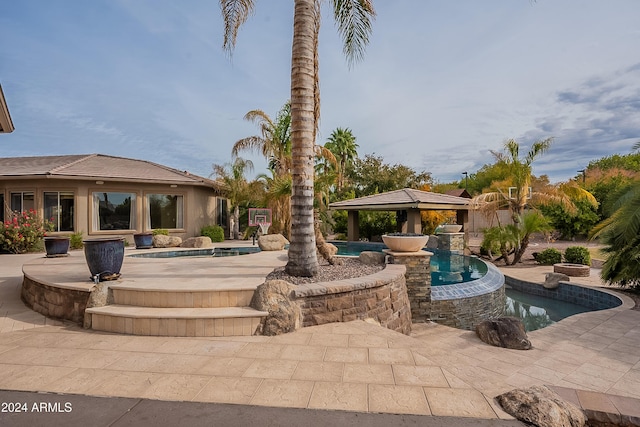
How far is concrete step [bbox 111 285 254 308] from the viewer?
15.4 ft

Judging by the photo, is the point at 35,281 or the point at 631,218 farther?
the point at 631,218

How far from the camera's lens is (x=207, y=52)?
9148 mm

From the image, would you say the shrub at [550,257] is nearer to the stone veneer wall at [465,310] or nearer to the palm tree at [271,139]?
the stone veneer wall at [465,310]

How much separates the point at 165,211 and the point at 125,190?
2129 millimetres

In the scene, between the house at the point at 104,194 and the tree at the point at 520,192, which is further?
the tree at the point at 520,192

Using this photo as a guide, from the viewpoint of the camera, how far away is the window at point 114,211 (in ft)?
47.3

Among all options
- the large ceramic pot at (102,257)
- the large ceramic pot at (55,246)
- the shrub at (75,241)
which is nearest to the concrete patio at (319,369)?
the large ceramic pot at (102,257)

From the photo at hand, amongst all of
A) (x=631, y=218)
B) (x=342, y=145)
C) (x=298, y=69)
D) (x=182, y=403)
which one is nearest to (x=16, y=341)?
(x=182, y=403)

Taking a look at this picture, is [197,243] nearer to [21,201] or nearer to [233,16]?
[21,201]

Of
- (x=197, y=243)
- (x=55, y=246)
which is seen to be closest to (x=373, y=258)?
(x=197, y=243)

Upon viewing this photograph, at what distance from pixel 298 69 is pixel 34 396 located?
553 centimetres

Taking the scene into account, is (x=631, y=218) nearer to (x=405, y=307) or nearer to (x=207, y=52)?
(x=405, y=307)

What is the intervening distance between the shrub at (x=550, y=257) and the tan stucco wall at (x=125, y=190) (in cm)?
1711

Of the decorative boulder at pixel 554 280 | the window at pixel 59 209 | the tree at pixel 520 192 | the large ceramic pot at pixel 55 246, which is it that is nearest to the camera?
the large ceramic pot at pixel 55 246
